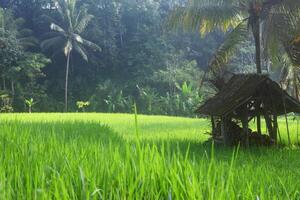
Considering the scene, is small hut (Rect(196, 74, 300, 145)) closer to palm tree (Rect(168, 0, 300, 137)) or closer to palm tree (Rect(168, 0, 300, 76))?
palm tree (Rect(168, 0, 300, 137))

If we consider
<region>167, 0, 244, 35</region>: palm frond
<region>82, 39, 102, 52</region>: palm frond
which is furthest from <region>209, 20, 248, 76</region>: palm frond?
<region>82, 39, 102, 52</region>: palm frond

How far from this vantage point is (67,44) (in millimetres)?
32469

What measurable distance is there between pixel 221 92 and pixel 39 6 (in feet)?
95.0

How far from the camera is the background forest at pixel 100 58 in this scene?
30.5 metres

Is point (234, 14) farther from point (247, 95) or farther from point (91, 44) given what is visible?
point (91, 44)

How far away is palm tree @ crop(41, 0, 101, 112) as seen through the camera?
107 feet

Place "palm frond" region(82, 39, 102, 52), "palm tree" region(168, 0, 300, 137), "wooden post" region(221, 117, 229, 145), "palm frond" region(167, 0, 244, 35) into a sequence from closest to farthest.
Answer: "wooden post" region(221, 117, 229, 145) < "palm tree" region(168, 0, 300, 137) < "palm frond" region(167, 0, 244, 35) < "palm frond" region(82, 39, 102, 52)

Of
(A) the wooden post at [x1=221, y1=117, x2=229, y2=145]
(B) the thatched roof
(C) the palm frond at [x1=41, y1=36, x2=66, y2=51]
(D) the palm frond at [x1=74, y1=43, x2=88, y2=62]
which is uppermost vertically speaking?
(C) the palm frond at [x1=41, y1=36, x2=66, y2=51]

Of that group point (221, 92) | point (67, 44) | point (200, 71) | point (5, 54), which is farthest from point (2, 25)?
point (221, 92)

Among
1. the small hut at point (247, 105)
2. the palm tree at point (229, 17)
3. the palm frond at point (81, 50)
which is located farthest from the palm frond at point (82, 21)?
A: the small hut at point (247, 105)

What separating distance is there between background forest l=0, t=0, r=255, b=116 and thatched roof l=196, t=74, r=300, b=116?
61.3ft

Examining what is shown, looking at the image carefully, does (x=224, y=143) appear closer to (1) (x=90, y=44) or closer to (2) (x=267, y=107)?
(2) (x=267, y=107)

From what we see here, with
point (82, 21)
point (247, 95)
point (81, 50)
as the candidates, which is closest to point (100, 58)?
point (81, 50)

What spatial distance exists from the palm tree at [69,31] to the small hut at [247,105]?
23.4 metres
